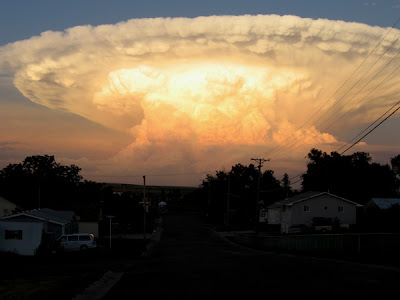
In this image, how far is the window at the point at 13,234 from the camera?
44.5 metres

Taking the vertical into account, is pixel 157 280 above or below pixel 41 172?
below

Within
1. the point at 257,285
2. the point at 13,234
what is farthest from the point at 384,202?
the point at 257,285

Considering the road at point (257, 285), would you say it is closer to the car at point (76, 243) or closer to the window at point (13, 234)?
the window at point (13, 234)

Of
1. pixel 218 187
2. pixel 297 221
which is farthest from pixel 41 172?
pixel 297 221

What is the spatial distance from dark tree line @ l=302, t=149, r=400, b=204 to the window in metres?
89.3

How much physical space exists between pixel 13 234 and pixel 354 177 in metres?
101

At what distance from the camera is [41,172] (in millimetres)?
114250

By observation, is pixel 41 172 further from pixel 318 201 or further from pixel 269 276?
pixel 269 276

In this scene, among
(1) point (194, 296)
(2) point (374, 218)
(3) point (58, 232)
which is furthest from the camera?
(2) point (374, 218)

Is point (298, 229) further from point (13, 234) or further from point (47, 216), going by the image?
point (13, 234)

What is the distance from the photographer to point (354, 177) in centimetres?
12788

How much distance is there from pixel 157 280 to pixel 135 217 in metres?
92.1

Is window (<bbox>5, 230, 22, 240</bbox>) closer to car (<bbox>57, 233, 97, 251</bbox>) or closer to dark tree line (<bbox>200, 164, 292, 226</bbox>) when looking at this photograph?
car (<bbox>57, 233, 97, 251</bbox>)

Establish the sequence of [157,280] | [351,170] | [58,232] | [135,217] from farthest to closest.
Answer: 1. [351,170]
2. [135,217]
3. [58,232]
4. [157,280]
